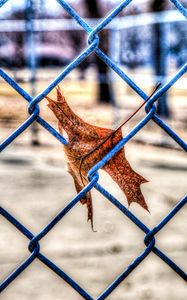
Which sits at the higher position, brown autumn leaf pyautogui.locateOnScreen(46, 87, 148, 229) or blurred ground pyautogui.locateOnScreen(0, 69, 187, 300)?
brown autumn leaf pyautogui.locateOnScreen(46, 87, 148, 229)

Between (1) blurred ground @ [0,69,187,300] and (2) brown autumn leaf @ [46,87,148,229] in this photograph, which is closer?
(2) brown autumn leaf @ [46,87,148,229]

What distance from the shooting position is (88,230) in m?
3.49

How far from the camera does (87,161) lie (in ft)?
3.82

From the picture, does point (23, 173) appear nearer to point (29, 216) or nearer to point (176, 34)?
point (29, 216)

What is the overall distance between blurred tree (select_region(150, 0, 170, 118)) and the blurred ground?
1.78ft

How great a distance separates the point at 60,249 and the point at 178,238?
0.65 meters

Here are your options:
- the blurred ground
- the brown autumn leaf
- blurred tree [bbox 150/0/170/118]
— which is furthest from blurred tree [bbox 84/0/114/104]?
the brown autumn leaf

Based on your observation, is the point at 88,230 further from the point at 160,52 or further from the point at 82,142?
the point at 160,52

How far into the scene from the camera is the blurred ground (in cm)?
270

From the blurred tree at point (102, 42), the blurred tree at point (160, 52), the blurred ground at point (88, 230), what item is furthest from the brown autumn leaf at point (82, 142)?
the blurred tree at point (102, 42)

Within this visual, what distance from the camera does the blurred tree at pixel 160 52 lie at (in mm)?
6473

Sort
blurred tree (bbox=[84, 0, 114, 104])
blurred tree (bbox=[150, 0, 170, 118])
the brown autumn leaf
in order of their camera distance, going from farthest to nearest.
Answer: blurred tree (bbox=[84, 0, 114, 104]) < blurred tree (bbox=[150, 0, 170, 118]) < the brown autumn leaf

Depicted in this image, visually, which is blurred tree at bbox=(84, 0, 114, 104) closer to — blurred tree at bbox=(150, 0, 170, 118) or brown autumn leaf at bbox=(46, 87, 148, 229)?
blurred tree at bbox=(150, 0, 170, 118)

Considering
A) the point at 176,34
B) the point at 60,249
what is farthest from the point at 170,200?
the point at 176,34
